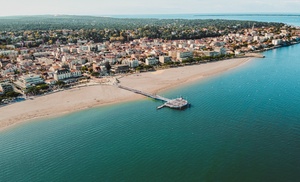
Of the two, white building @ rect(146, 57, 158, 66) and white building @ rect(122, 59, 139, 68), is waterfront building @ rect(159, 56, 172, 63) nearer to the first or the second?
white building @ rect(146, 57, 158, 66)

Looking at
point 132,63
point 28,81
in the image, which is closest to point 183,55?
point 132,63

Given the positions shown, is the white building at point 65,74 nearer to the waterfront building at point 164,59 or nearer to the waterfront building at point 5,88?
the waterfront building at point 5,88

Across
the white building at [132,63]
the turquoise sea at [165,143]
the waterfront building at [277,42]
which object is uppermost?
the waterfront building at [277,42]

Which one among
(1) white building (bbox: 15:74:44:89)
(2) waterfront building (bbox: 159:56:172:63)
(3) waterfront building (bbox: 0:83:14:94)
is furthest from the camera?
(2) waterfront building (bbox: 159:56:172:63)

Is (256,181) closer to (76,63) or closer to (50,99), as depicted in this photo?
(50,99)

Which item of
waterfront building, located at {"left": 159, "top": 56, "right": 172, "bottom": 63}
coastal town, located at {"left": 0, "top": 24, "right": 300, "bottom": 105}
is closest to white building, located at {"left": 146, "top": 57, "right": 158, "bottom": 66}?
coastal town, located at {"left": 0, "top": 24, "right": 300, "bottom": 105}

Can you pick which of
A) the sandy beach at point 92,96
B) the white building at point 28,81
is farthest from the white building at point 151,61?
the white building at point 28,81

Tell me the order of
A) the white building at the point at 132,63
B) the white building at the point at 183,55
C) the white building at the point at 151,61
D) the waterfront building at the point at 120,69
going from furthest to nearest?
the white building at the point at 183,55
the white building at the point at 151,61
the white building at the point at 132,63
the waterfront building at the point at 120,69
